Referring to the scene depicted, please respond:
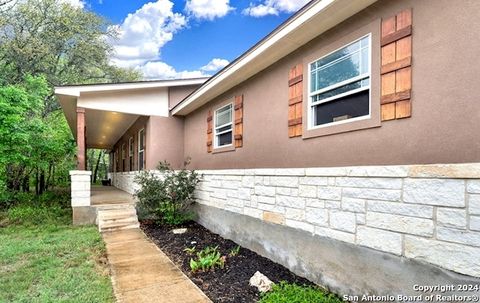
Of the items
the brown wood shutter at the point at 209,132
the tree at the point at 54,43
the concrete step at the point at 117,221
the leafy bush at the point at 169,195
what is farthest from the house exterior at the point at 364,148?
the tree at the point at 54,43

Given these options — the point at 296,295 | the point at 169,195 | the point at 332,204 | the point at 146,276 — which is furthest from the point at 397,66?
the point at 169,195

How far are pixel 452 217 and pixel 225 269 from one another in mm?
3138

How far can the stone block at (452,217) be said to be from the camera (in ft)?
7.77

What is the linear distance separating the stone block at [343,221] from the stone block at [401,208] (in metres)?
0.28

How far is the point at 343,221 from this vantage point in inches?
137

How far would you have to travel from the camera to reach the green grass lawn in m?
3.65

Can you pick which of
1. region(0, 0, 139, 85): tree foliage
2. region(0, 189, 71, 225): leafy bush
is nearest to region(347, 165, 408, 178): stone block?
region(0, 189, 71, 225): leafy bush

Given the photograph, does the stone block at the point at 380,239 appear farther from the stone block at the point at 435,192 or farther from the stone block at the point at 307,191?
the stone block at the point at 307,191

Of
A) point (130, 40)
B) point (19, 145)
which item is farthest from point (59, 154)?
point (130, 40)

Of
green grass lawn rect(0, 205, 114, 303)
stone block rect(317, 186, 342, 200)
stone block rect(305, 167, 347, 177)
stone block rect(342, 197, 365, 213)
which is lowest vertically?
green grass lawn rect(0, 205, 114, 303)

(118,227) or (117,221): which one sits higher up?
(117,221)

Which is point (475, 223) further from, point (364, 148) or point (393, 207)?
point (364, 148)

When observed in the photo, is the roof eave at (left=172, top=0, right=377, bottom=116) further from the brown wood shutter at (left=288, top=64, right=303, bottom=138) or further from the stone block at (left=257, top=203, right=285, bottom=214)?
the stone block at (left=257, top=203, right=285, bottom=214)

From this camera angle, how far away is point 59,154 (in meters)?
12.5
